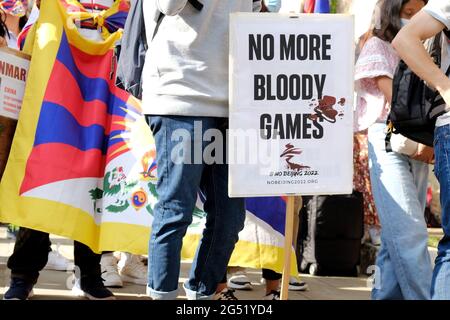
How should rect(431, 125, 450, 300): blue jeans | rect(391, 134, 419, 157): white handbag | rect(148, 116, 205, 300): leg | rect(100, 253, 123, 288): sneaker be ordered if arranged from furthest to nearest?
1. rect(100, 253, 123, 288): sneaker
2. rect(391, 134, 419, 157): white handbag
3. rect(148, 116, 205, 300): leg
4. rect(431, 125, 450, 300): blue jeans

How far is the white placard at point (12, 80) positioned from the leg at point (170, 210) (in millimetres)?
1184

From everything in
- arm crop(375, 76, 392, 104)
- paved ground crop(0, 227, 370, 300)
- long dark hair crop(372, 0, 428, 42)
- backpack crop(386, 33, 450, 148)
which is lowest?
paved ground crop(0, 227, 370, 300)

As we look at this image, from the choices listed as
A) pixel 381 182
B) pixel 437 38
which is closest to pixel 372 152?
pixel 381 182

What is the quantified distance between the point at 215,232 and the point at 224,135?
471mm

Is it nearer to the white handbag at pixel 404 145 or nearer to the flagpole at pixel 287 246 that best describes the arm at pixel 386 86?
the white handbag at pixel 404 145

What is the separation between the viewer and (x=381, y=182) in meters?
4.41

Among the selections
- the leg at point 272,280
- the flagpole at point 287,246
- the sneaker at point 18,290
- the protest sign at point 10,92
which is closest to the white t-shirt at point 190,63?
the flagpole at point 287,246

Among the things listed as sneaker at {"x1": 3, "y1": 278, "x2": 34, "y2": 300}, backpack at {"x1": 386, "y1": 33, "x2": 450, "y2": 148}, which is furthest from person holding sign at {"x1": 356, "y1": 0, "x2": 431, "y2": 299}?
sneaker at {"x1": 3, "y1": 278, "x2": 34, "y2": 300}

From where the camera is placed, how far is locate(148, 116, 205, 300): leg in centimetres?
390

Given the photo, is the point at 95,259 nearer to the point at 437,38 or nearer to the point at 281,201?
the point at 281,201

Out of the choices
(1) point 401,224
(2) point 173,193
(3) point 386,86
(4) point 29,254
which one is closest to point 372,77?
(3) point 386,86

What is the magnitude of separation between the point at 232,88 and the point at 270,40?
0.27 meters

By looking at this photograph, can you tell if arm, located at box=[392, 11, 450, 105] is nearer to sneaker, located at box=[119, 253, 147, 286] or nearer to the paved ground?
the paved ground
